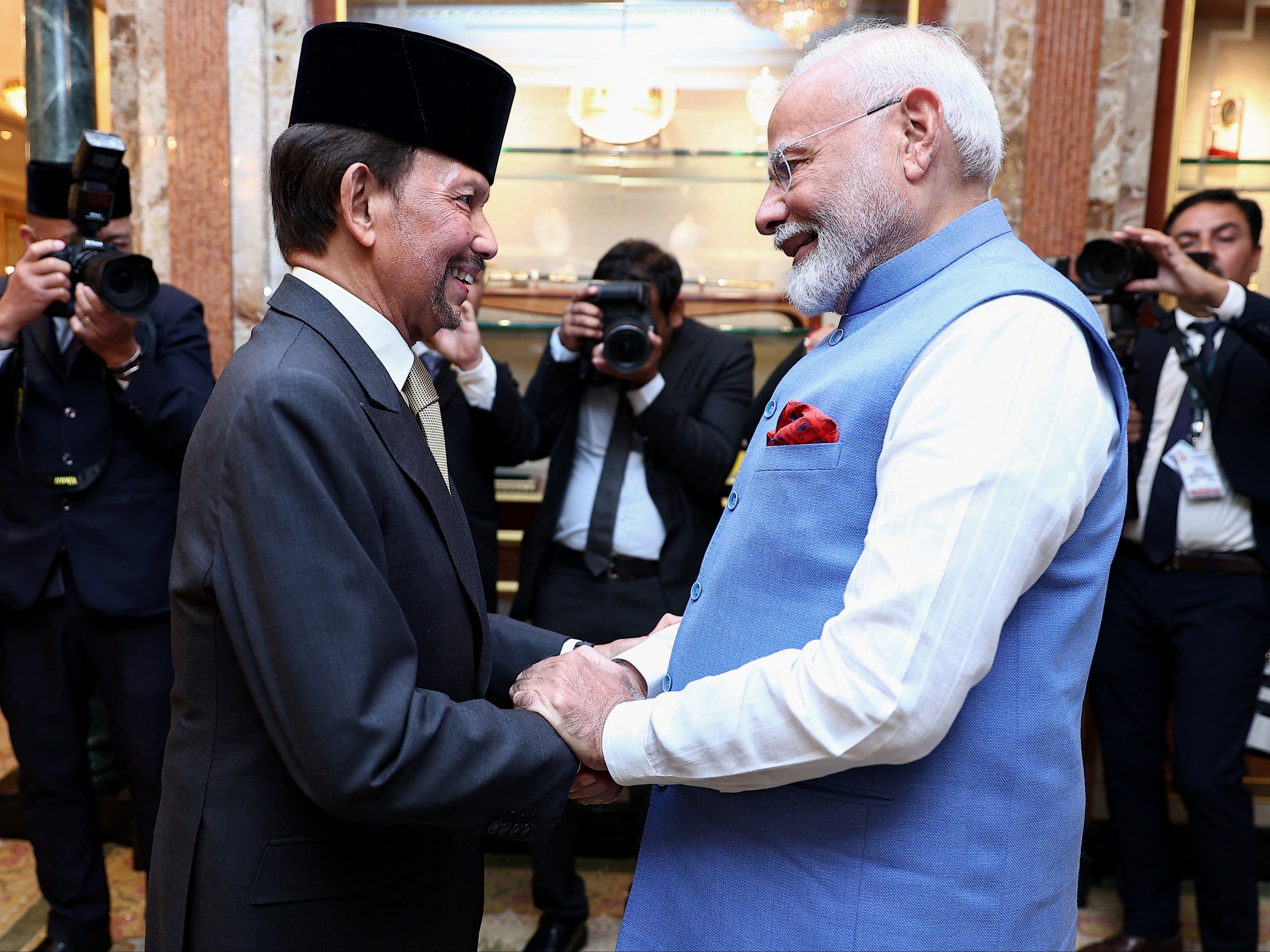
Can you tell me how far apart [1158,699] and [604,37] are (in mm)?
2565

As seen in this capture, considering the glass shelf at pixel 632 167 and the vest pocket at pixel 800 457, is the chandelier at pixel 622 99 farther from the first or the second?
the vest pocket at pixel 800 457

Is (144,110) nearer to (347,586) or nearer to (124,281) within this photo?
(124,281)

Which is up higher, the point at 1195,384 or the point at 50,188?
the point at 50,188

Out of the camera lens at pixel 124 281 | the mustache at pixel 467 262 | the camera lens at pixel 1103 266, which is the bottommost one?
the camera lens at pixel 124 281

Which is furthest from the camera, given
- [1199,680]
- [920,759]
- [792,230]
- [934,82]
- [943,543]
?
[1199,680]

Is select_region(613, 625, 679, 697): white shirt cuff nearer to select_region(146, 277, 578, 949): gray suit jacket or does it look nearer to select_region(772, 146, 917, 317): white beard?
select_region(146, 277, 578, 949): gray suit jacket

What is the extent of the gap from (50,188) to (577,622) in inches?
66.1

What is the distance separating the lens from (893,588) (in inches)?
40.4

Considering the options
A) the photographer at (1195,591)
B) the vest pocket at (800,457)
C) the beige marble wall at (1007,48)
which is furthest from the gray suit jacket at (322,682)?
the beige marble wall at (1007,48)

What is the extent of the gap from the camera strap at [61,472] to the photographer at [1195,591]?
8.08 ft

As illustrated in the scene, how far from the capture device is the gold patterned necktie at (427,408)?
1.37 meters

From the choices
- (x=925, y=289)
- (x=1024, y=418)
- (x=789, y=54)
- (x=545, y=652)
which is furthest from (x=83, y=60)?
(x=1024, y=418)

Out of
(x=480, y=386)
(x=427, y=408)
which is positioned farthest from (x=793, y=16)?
(x=427, y=408)

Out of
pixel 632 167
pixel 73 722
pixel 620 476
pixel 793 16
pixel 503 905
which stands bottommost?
pixel 503 905
